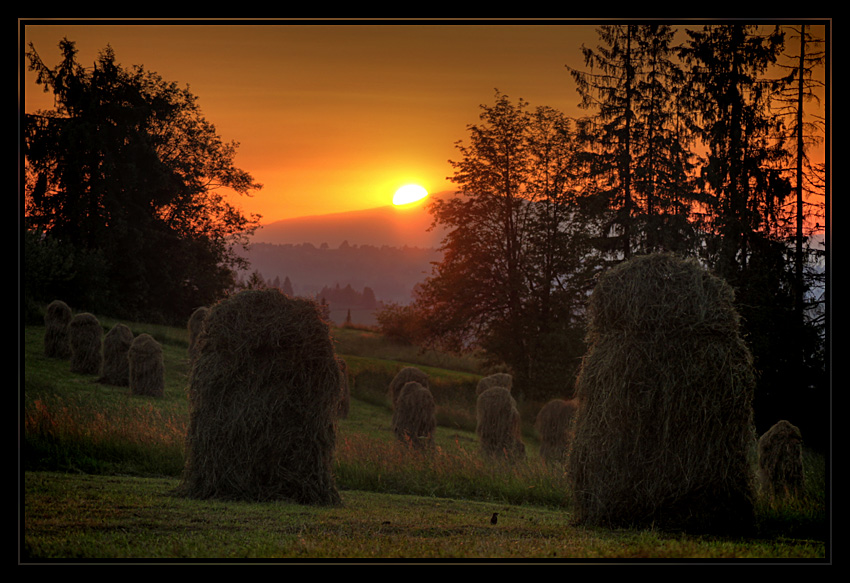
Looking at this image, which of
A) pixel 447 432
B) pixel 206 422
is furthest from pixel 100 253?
pixel 206 422

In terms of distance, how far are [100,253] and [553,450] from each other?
29.9 m

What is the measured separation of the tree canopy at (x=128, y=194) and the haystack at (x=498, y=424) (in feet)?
81.5

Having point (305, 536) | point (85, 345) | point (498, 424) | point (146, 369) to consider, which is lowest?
point (498, 424)

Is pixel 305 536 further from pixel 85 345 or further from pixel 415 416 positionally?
pixel 85 345

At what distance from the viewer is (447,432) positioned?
89.8 feet

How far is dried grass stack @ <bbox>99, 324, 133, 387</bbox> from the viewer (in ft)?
79.6

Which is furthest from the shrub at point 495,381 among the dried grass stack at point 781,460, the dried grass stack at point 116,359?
the dried grass stack at point 781,460

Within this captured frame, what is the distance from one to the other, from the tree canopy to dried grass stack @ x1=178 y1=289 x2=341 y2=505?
2754 cm

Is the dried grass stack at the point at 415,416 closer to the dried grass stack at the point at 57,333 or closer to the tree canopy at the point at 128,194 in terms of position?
the dried grass stack at the point at 57,333

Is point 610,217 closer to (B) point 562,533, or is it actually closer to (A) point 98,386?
(A) point 98,386

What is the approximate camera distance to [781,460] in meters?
12.8

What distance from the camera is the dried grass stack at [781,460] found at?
12.5m

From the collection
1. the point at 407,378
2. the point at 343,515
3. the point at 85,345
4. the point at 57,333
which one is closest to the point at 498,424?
the point at 407,378

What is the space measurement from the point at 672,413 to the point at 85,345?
22.0 metres
